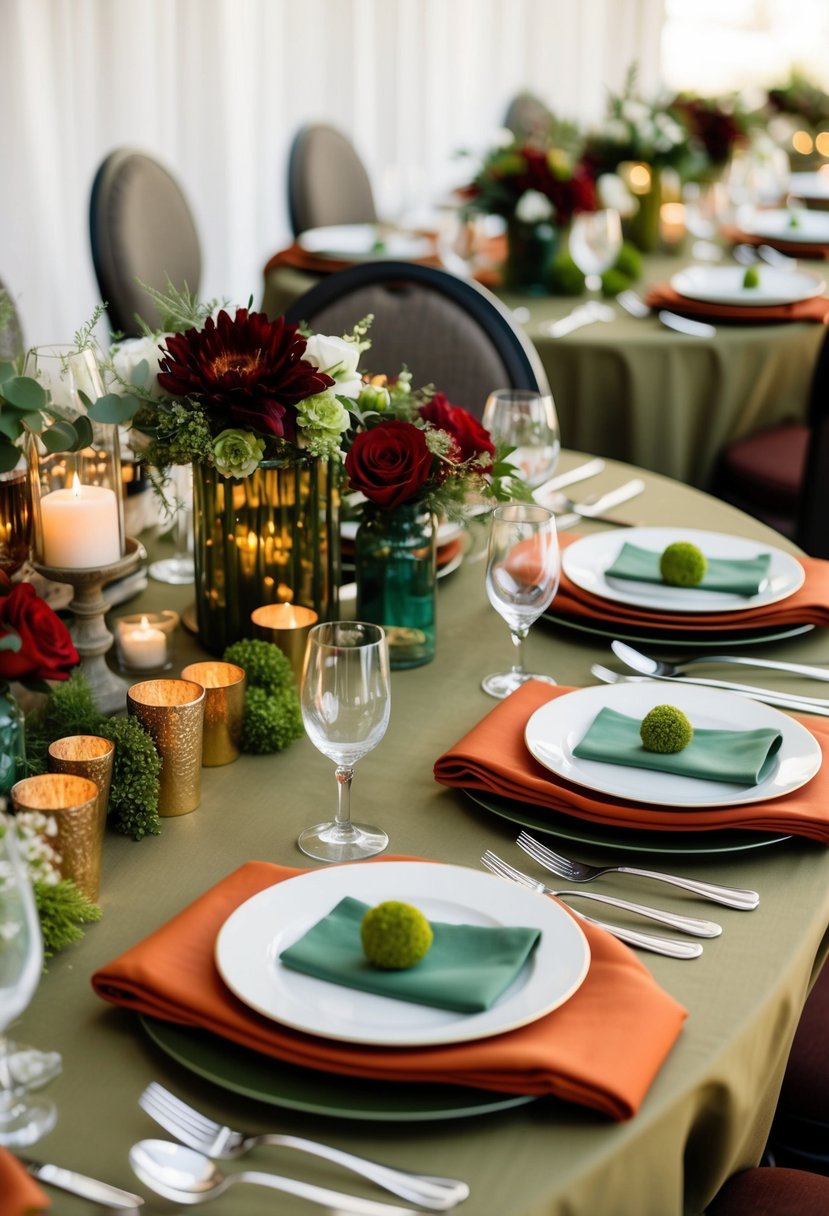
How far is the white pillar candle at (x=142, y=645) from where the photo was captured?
4.55 ft

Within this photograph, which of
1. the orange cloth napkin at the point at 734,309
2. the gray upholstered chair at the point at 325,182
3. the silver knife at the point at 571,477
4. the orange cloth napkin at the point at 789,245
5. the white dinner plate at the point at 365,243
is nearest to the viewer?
the silver knife at the point at 571,477

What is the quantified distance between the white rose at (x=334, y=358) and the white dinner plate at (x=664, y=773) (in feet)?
1.24

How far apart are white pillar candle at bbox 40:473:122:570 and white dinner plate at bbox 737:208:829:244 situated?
312 centimetres

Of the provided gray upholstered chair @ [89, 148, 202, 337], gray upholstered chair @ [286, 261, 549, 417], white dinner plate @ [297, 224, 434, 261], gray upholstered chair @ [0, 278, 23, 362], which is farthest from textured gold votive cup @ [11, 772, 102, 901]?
white dinner plate @ [297, 224, 434, 261]

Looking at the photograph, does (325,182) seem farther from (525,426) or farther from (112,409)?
(112,409)

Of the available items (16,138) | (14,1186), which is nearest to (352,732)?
(14,1186)

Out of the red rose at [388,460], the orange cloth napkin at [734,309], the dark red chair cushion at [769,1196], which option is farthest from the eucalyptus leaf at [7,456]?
the orange cloth napkin at [734,309]

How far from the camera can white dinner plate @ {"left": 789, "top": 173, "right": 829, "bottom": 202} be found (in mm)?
4820

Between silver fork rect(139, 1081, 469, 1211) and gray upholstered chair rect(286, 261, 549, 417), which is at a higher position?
gray upholstered chair rect(286, 261, 549, 417)

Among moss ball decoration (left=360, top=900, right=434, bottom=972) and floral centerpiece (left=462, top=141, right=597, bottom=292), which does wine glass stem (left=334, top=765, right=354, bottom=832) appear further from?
floral centerpiece (left=462, top=141, right=597, bottom=292)

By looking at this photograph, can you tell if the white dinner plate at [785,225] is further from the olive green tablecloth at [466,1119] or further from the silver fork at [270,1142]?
the silver fork at [270,1142]

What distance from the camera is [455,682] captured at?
56.1 inches

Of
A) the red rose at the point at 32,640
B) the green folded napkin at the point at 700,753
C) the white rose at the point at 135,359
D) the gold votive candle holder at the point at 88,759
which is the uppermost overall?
the white rose at the point at 135,359

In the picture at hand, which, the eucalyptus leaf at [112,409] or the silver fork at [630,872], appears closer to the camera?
the silver fork at [630,872]
